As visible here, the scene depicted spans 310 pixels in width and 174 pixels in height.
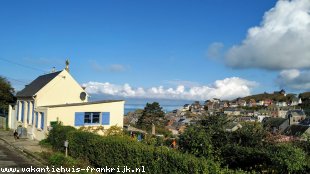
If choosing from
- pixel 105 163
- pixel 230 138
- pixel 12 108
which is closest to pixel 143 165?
pixel 105 163

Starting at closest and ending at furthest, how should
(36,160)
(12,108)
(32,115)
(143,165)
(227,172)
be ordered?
1. (227,172)
2. (143,165)
3. (36,160)
4. (32,115)
5. (12,108)

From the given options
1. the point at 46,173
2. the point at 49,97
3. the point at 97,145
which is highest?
the point at 49,97

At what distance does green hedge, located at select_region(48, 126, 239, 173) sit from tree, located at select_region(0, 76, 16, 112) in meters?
28.6

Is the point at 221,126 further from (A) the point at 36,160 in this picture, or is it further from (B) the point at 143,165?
(A) the point at 36,160

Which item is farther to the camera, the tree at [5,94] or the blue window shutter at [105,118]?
the tree at [5,94]

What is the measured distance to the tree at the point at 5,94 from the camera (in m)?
48.1

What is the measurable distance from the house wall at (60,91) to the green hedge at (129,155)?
1086 centimetres

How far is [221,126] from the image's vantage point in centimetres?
1892

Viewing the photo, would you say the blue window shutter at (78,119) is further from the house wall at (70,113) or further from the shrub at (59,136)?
the shrub at (59,136)

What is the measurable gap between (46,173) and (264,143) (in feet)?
35.3

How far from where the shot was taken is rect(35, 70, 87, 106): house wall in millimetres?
32938

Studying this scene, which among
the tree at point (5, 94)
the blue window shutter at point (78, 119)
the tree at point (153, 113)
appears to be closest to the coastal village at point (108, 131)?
the blue window shutter at point (78, 119)

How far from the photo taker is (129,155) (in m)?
14.5

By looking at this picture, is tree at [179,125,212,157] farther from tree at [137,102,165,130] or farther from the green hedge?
tree at [137,102,165,130]
